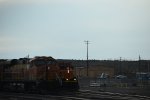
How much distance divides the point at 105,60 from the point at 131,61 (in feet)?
41.0

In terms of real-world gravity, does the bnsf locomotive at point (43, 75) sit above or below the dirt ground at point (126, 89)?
above

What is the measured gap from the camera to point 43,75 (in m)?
37.0

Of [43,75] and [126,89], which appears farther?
[126,89]

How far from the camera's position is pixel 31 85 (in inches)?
1501

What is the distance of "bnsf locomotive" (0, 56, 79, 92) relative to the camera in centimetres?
3656

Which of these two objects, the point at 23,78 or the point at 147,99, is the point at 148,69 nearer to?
the point at 23,78

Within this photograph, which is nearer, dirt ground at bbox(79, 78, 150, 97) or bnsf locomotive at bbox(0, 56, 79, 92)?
bnsf locomotive at bbox(0, 56, 79, 92)

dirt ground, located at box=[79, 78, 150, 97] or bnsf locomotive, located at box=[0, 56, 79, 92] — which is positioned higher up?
bnsf locomotive, located at box=[0, 56, 79, 92]

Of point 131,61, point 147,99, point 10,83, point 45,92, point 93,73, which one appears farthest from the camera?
point 131,61

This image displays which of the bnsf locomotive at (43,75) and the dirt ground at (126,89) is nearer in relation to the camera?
the bnsf locomotive at (43,75)

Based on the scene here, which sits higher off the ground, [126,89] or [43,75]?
[43,75]

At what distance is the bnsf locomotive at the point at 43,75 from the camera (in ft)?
120

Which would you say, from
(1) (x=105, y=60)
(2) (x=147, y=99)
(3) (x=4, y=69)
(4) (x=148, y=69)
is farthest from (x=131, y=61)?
(2) (x=147, y=99)

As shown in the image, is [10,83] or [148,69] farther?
[148,69]
